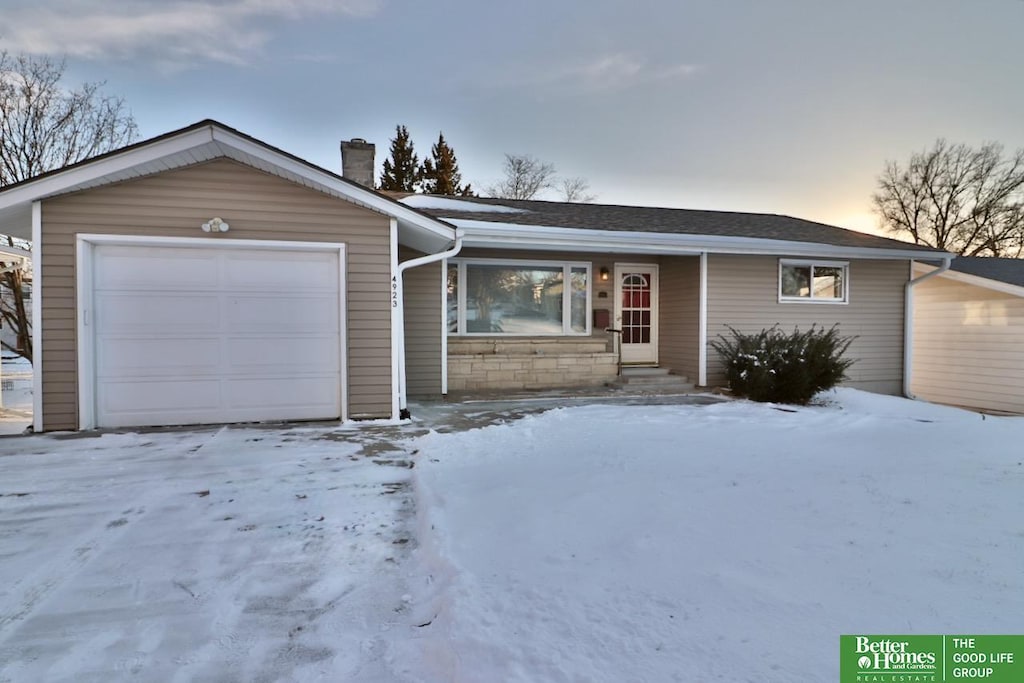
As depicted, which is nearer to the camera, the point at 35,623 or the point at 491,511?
the point at 35,623

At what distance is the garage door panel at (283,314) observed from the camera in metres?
6.09

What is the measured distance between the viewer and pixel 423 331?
27.5 ft

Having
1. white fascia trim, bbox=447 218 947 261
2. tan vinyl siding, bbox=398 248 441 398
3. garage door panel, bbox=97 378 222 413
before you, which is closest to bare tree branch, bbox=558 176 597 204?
white fascia trim, bbox=447 218 947 261

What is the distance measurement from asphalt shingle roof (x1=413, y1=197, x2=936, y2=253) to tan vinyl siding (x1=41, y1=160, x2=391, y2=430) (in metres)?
2.44

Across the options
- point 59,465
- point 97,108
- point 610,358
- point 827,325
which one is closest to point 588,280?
point 610,358

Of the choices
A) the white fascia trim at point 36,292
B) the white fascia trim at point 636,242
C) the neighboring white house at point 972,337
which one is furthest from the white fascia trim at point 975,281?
the white fascia trim at point 36,292

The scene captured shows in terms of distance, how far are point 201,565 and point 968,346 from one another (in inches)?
583

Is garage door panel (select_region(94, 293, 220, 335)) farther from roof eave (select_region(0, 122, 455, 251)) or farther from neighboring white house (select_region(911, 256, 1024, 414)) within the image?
neighboring white house (select_region(911, 256, 1024, 414))

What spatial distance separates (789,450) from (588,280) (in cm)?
575

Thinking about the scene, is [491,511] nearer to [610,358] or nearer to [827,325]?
[610,358]

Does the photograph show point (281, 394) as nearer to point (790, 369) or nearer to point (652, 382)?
point (652, 382)

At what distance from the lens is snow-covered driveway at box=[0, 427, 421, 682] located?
6.31ft

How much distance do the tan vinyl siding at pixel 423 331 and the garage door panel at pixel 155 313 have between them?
9.74 ft

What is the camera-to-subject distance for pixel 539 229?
8.00m
